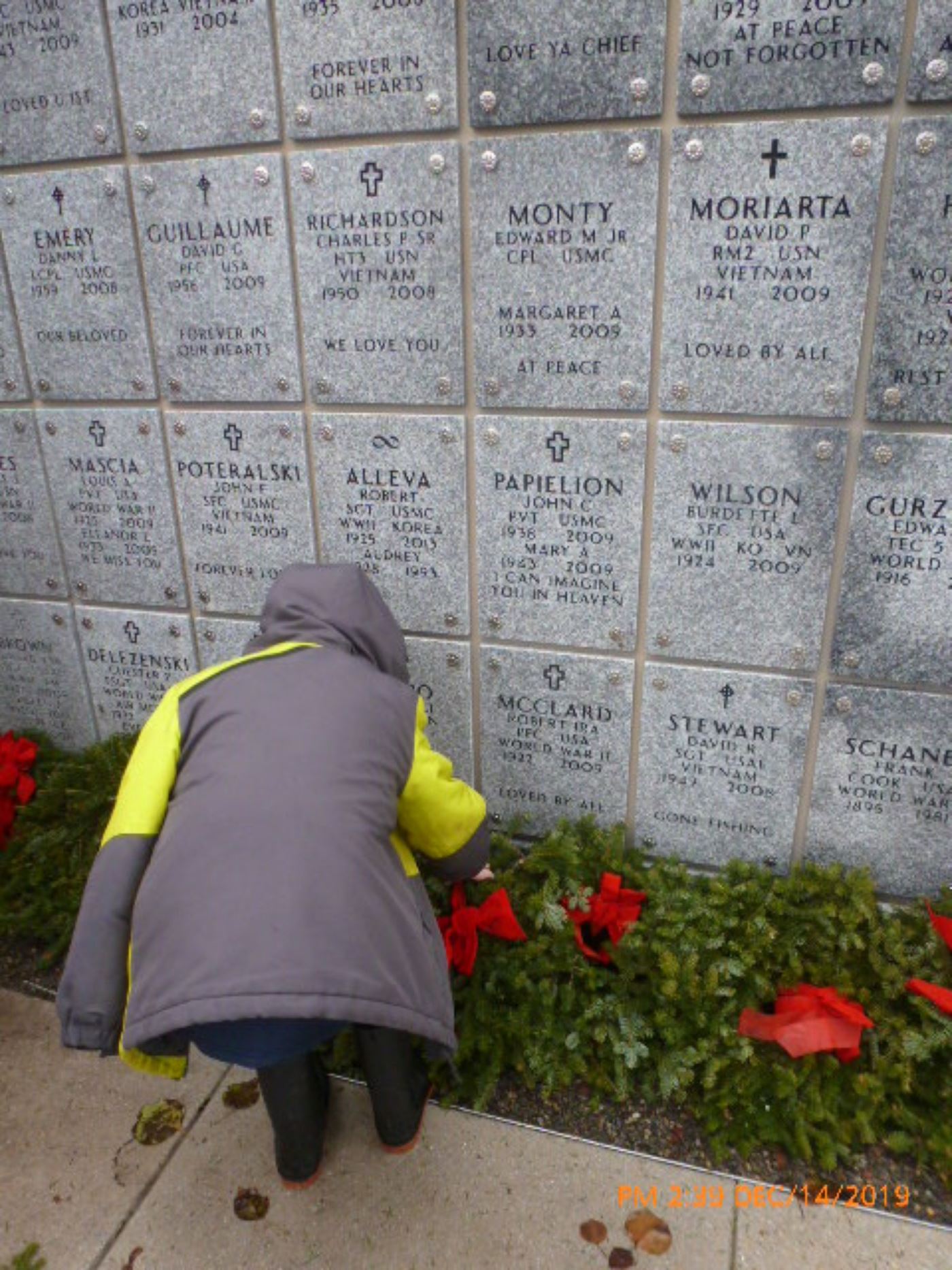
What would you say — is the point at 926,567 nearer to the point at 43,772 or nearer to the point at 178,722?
the point at 178,722

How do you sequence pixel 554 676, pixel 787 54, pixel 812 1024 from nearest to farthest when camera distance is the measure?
pixel 787 54
pixel 812 1024
pixel 554 676

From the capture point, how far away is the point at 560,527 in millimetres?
3264

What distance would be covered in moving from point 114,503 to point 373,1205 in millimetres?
2815

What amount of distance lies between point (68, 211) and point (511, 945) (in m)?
3.20

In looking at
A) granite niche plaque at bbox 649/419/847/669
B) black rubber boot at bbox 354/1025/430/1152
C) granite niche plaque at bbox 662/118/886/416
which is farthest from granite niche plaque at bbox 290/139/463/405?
black rubber boot at bbox 354/1025/430/1152

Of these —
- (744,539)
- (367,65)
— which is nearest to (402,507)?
(744,539)

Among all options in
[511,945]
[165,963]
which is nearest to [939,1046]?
[511,945]

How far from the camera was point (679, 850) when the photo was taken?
355cm

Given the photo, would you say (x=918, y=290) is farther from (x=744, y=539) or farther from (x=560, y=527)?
(x=560, y=527)

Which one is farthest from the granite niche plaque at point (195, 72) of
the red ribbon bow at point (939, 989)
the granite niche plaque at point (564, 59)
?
the red ribbon bow at point (939, 989)

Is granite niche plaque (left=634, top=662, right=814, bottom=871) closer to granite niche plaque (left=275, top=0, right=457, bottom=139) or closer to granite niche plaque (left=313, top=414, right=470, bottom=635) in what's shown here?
granite niche plaque (left=313, top=414, right=470, bottom=635)

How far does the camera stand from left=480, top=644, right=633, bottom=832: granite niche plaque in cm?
344

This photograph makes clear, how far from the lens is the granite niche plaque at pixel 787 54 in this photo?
2469mm

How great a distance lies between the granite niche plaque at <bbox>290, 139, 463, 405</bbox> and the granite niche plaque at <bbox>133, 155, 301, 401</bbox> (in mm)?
102
